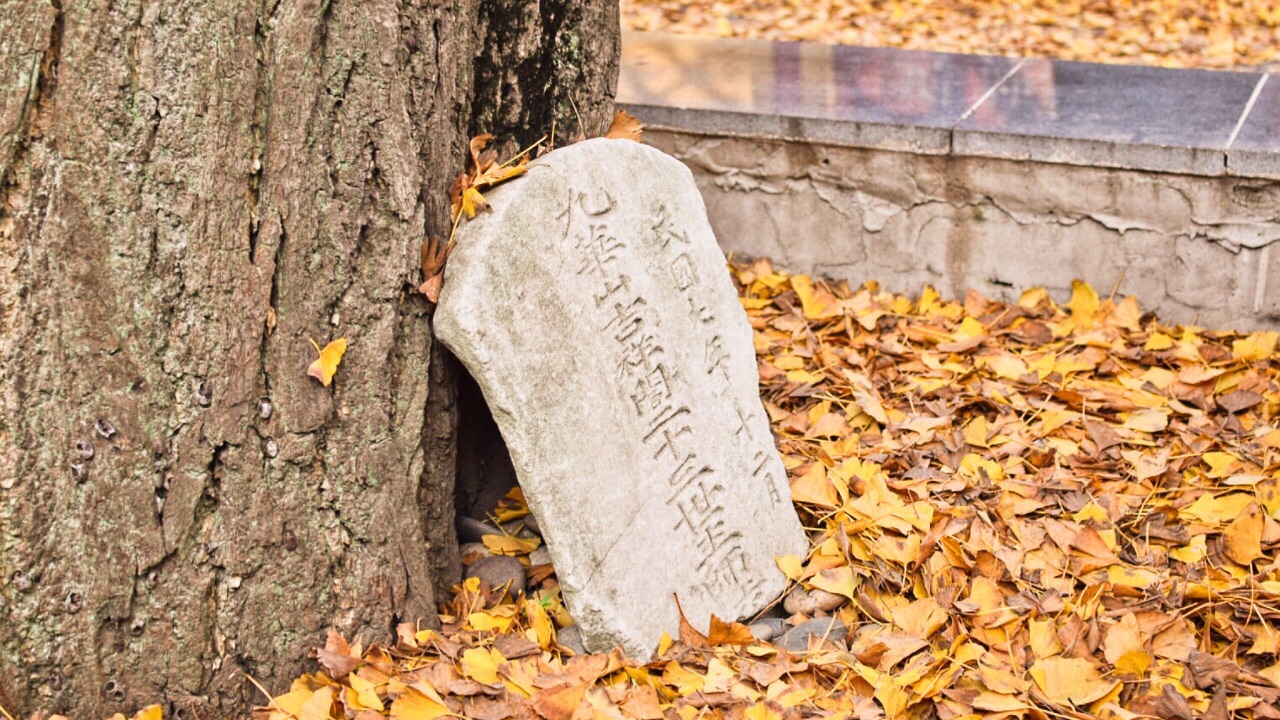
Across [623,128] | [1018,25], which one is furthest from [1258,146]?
[1018,25]

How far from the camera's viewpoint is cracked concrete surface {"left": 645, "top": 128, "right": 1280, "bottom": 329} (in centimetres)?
317

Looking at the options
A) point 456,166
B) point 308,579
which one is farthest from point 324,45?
point 308,579

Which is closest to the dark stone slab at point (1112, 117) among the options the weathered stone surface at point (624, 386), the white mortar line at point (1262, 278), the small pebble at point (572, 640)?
the white mortar line at point (1262, 278)

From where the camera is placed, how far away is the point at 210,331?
1.79 metres

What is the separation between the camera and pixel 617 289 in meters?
2.16

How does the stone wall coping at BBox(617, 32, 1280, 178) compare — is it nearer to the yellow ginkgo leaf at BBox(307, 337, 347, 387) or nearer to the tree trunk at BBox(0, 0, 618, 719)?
the tree trunk at BBox(0, 0, 618, 719)

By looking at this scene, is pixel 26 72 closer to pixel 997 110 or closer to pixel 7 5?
pixel 7 5

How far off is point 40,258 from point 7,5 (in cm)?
32

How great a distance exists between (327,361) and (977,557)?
1.20 metres

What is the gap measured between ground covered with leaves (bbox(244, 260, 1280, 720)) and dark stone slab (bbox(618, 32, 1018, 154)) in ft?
1.75

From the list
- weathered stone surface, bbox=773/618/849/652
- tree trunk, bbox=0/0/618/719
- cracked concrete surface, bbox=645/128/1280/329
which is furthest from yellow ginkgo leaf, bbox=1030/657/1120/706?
cracked concrete surface, bbox=645/128/1280/329

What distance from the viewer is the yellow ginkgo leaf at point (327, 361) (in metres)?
1.89

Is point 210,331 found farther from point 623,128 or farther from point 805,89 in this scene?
point 805,89

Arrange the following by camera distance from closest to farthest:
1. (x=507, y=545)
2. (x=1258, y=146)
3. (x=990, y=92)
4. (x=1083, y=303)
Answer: (x=507, y=545) → (x=1258, y=146) → (x=1083, y=303) → (x=990, y=92)
